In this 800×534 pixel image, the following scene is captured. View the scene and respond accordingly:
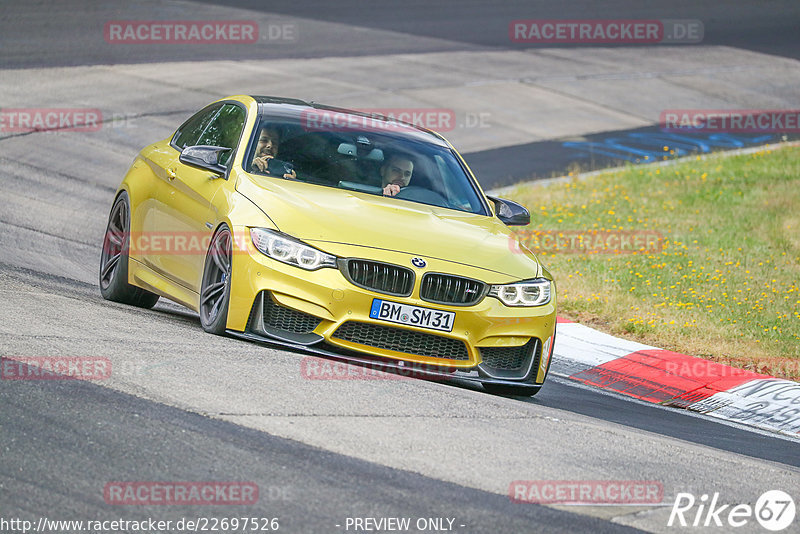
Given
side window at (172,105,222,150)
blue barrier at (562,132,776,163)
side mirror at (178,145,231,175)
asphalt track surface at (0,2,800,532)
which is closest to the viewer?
asphalt track surface at (0,2,800,532)

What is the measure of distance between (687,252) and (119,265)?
767 cm

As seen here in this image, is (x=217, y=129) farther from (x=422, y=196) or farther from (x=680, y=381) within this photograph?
(x=680, y=381)

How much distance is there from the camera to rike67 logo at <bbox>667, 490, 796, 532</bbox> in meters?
5.60

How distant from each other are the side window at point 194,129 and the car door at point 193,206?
0.05 metres

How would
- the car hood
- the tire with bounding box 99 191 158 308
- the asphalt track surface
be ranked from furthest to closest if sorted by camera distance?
1. the tire with bounding box 99 191 158 308
2. the car hood
3. the asphalt track surface

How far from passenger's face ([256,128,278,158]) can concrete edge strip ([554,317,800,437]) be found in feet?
10.9

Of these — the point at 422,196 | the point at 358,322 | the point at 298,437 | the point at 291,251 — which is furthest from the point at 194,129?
the point at 298,437

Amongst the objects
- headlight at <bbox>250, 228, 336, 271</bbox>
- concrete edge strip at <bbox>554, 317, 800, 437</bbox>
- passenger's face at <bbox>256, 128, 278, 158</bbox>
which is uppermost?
passenger's face at <bbox>256, 128, 278, 158</bbox>

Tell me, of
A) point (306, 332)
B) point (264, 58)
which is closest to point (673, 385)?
point (306, 332)

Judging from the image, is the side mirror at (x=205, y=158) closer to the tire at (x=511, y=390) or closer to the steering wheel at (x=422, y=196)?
the steering wheel at (x=422, y=196)

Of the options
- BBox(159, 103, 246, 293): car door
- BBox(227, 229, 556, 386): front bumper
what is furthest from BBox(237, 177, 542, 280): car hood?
BBox(159, 103, 246, 293): car door

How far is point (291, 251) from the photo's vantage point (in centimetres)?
766

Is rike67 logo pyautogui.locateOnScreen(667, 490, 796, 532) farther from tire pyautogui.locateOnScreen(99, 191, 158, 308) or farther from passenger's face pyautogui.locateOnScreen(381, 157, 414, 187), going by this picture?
tire pyautogui.locateOnScreen(99, 191, 158, 308)

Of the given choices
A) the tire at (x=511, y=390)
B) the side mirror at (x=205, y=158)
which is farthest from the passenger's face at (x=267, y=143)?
the tire at (x=511, y=390)
